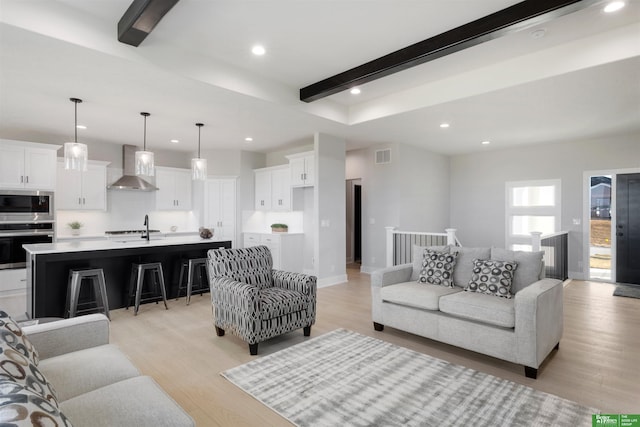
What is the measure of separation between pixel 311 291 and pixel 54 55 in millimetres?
3313

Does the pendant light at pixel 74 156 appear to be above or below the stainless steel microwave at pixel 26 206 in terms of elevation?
above

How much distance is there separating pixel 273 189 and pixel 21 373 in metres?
6.29

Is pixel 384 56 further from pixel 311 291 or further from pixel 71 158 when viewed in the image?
pixel 71 158

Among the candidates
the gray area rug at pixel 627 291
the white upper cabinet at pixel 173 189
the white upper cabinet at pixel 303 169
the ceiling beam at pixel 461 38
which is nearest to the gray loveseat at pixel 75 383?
the ceiling beam at pixel 461 38

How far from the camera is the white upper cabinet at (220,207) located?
754 centimetres

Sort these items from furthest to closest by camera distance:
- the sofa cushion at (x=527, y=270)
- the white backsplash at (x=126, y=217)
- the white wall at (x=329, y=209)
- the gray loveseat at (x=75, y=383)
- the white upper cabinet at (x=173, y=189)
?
the white upper cabinet at (x=173, y=189), the white backsplash at (x=126, y=217), the white wall at (x=329, y=209), the sofa cushion at (x=527, y=270), the gray loveseat at (x=75, y=383)

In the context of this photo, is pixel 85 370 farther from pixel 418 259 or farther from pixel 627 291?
pixel 627 291

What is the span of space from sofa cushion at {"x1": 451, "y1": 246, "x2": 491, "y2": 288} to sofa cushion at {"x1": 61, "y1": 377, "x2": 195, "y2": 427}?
10.2 ft

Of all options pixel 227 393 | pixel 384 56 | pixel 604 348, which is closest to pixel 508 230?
pixel 604 348

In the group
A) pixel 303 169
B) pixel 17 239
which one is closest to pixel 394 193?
pixel 303 169

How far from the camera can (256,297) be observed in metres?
3.13

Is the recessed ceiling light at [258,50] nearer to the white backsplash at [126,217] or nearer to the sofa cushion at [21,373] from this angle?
the sofa cushion at [21,373]

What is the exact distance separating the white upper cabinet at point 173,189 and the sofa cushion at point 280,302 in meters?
4.84

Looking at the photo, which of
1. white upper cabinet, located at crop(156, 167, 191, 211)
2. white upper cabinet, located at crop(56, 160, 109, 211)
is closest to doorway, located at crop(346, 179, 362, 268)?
white upper cabinet, located at crop(156, 167, 191, 211)
